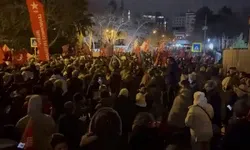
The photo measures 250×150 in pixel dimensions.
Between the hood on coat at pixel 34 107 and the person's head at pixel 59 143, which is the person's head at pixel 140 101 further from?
the person's head at pixel 59 143

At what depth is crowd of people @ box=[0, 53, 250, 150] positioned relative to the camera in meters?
5.84

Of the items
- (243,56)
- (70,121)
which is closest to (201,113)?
(70,121)

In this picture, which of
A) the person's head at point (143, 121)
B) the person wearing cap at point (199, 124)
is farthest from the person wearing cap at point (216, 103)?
the person's head at point (143, 121)

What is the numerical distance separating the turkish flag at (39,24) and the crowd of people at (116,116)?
4872 mm

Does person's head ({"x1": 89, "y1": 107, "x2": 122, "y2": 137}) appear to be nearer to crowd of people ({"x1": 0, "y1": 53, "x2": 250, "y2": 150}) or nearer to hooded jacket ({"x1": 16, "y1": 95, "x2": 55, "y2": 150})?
crowd of people ({"x1": 0, "y1": 53, "x2": 250, "y2": 150})

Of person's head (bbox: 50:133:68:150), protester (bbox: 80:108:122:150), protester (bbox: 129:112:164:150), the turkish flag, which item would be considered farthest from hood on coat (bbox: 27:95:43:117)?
the turkish flag

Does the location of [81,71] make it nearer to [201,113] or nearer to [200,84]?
[200,84]

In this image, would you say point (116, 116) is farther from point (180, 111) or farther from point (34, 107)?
point (180, 111)

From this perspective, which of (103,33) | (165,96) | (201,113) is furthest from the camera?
(103,33)

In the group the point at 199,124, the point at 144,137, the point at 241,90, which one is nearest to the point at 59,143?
the point at 144,137

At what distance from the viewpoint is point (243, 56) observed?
24391 mm

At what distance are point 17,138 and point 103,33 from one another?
218 feet

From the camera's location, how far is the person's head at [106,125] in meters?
5.62

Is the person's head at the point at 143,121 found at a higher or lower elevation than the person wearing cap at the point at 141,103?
higher
